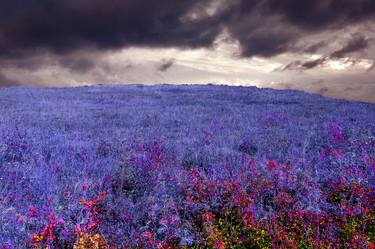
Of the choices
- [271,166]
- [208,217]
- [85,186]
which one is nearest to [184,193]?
[208,217]

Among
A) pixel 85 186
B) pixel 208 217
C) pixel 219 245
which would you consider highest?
pixel 85 186

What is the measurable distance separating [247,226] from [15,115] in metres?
10.1

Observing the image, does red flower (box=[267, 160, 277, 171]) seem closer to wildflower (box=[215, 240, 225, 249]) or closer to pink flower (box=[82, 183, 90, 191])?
wildflower (box=[215, 240, 225, 249])

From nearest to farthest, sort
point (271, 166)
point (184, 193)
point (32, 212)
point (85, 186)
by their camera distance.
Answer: point (32, 212), point (85, 186), point (184, 193), point (271, 166)

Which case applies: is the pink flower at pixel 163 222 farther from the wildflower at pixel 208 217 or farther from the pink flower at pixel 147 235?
the wildflower at pixel 208 217

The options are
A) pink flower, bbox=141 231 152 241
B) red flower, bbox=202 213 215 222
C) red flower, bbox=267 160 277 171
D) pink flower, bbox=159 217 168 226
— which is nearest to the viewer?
pink flower, bbox=141 231 152 241

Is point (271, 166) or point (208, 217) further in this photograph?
point (271, 166)

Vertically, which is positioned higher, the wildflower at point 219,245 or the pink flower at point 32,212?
the pink flower at point 32,212

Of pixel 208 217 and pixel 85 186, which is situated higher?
pixel 85 186

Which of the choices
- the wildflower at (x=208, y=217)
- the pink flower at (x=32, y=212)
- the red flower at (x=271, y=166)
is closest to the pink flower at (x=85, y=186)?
the pink flower at (x=32, y=212)

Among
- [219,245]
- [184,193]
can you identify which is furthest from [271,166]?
[219,245]

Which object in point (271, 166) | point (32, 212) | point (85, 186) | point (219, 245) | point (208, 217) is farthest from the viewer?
point (271, 166)

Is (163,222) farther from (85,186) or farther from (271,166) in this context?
(271,166)

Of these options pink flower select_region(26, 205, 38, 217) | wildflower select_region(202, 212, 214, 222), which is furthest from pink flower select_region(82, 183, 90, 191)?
wildflower select_region(202, 212, 214, 222)
